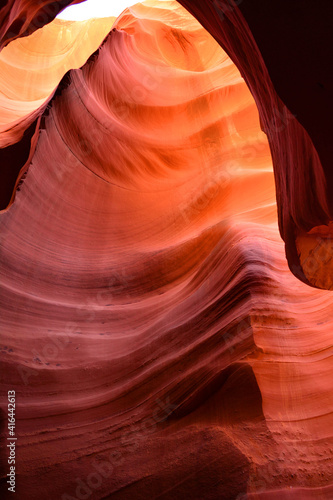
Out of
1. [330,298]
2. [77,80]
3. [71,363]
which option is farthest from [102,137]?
[330,298]

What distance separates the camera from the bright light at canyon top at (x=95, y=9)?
7.41 metres

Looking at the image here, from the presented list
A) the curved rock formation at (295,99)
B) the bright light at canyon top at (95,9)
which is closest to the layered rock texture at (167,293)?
the curved rock formation at (295,99)

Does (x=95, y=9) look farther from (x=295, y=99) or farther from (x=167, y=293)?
(x=295, y=99)

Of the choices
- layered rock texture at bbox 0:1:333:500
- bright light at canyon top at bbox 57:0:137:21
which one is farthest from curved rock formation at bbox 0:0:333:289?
bright light at canyon top at bbox 57:0:137:21

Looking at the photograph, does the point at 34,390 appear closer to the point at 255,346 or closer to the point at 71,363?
the point at 71,363

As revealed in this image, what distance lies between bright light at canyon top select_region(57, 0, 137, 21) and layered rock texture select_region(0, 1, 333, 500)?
2.41 meters

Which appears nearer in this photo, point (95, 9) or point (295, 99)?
point (295, 99)

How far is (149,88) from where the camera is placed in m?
5.64

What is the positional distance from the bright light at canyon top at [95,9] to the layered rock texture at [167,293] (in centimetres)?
241

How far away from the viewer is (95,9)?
25.0ft

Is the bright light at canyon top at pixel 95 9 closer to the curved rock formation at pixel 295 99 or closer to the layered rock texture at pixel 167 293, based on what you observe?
the layered rock texture at pixel 167 293

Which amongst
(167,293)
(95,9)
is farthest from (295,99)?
(95,9)

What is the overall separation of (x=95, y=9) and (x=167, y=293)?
597cm

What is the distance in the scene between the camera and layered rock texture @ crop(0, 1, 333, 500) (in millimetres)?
2334
